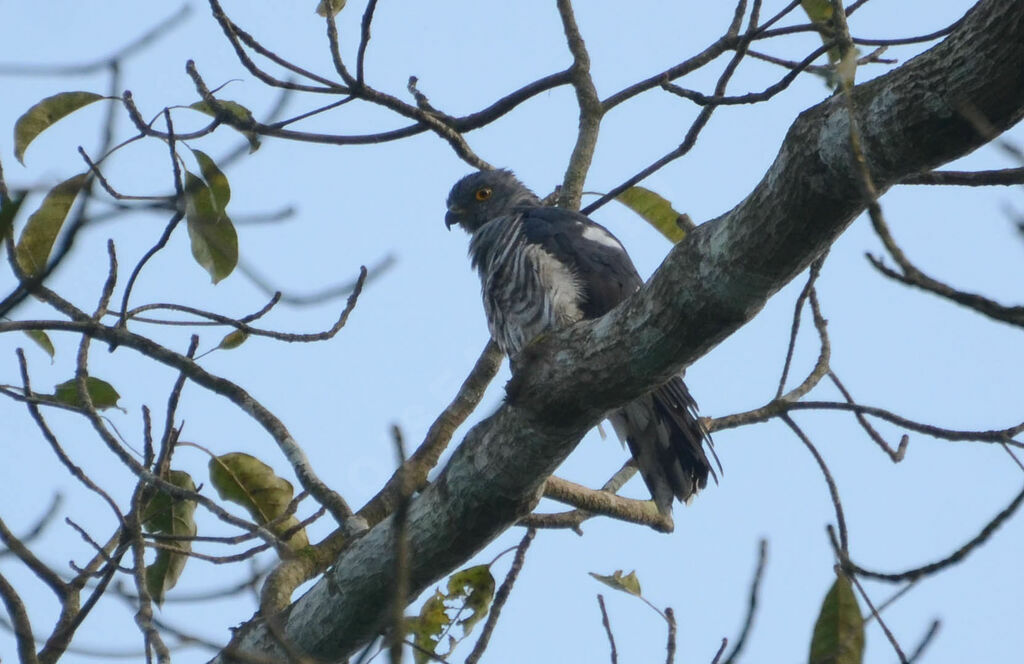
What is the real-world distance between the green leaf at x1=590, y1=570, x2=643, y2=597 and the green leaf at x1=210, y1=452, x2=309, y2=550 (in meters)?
1.12

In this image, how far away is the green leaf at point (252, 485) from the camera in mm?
4039

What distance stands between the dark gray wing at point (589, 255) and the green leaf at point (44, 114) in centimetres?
225

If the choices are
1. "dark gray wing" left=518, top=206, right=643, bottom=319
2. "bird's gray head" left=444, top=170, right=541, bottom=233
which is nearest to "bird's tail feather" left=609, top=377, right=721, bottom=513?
"dark gray wing" left=518, top=206, right=643, bottom=319

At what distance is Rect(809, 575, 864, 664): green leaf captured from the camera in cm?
262

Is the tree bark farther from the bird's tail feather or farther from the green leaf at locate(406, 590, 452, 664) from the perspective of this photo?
the bird's tail feather

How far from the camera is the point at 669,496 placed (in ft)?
16.1

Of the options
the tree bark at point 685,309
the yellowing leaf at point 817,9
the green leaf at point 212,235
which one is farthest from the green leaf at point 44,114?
the yellowing leaf at point 817,9

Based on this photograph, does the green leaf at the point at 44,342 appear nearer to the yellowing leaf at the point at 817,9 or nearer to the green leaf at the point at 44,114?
the green leaf at the point at 44,114

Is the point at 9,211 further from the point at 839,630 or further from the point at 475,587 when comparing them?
the point at 475,587

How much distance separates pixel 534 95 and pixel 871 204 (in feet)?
10.5

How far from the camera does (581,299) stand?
17.4 feet

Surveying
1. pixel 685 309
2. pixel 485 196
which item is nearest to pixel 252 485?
pixel 685 309

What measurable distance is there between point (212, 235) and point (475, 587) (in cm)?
153

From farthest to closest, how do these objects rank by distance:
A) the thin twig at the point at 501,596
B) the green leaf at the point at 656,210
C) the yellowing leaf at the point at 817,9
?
the green leaf at the point at 656,210, the yellowing leaf at the point at 817,9, the thin twig at the point at 501,596
